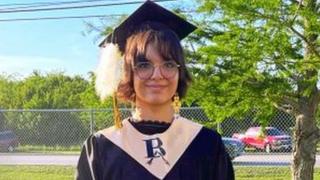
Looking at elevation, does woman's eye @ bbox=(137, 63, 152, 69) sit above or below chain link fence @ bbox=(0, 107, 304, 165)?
above

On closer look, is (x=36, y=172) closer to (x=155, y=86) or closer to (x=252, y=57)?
(x=252, y=57)

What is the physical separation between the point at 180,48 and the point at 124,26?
0.76ft

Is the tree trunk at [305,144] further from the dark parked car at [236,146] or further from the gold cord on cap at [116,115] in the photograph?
the gold cord on cap at [116,115]

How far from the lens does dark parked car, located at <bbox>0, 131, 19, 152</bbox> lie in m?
12.5

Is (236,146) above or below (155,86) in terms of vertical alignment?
below

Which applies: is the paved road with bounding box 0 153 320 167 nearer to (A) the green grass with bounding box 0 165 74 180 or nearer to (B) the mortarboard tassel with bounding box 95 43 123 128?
(A) the green grass with bounding box 0 165 74 180

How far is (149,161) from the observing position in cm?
237

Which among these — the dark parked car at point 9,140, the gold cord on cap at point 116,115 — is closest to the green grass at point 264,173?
the dark parked car at point 9,140

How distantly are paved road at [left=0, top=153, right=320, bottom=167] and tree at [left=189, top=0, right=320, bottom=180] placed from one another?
212 inches

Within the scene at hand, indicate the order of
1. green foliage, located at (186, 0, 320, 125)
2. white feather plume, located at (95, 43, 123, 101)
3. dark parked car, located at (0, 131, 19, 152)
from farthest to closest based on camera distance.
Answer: dark parked car, located at (0, 131, 19, 152), green foliage, located at (186, 0, 320, 125), white feather plume, located at (95, 43, 123, 101)

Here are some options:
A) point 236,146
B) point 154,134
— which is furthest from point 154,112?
point 236,146

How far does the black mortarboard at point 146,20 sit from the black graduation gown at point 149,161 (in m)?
0.32

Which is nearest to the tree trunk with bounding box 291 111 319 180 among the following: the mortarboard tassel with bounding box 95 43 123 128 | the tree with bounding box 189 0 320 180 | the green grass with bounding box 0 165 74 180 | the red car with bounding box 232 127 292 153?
the tree with bounding box 189 0 320 180

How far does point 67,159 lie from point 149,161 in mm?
10990
